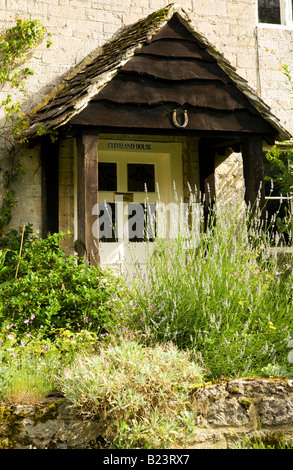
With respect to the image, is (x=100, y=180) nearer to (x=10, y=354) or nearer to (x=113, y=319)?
(x=113, y=319)

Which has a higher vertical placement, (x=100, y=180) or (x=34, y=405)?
(x=100, y=180)

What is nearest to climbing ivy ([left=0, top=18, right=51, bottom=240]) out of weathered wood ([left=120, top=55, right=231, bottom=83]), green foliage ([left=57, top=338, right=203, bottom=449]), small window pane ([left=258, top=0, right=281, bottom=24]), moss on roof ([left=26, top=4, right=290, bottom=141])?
moss on roof ([left=26, top=4, right=290, bottom=141])

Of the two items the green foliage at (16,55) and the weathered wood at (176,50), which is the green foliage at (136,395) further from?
the green foliage at (16,55)

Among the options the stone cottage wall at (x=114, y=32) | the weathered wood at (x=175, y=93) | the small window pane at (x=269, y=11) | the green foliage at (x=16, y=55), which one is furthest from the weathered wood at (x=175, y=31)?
the small window pane at (x=269, y=11)

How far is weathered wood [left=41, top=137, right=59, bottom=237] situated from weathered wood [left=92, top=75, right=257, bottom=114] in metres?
1.51

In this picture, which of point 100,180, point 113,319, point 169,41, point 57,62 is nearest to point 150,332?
point 113,319

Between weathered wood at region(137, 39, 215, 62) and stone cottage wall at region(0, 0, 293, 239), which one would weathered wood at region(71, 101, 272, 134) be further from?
stone cottage wall at region(0, 0, 293, 239)

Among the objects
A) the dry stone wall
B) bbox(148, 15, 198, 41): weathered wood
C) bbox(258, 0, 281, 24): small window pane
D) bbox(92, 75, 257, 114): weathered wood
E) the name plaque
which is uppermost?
bbox(258, 0, 281, 24): small window pane

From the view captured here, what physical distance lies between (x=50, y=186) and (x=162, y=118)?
185 centimetres

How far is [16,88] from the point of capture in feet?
27.1

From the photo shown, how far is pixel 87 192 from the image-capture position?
6.67m

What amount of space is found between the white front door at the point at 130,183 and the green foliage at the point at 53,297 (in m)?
2.57

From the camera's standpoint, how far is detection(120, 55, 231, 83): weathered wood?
6.96 meters
